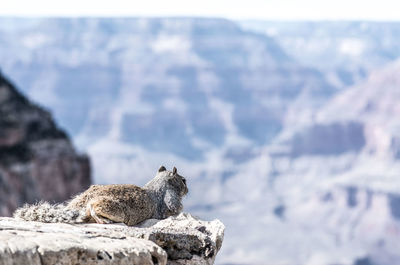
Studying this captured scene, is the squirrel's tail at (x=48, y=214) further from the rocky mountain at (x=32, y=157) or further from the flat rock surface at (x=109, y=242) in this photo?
the rocky mountain at (x=32, y=157)

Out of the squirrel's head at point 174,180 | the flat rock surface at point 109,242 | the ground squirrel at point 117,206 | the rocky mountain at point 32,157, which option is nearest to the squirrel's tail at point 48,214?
the ground squirrel at point 117,206

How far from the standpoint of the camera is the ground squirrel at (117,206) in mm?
10381

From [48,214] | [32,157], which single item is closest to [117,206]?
[48,214]

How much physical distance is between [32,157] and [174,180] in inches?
3647

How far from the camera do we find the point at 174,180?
1283 centimetres

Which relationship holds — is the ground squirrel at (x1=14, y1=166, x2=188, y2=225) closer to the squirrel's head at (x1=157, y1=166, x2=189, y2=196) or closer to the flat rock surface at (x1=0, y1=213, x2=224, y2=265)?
the squirrel's head at (x1=157, y1=166, x2=189, y2=196)

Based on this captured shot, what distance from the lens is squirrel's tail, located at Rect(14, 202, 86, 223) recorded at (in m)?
10.2

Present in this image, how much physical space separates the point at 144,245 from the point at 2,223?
1546 mm

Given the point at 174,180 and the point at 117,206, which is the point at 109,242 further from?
the point at 174,180

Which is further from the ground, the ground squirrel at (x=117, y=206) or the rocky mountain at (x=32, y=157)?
the rocky mountain at (x=32, y=157)

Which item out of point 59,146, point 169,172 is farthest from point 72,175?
point 169,172

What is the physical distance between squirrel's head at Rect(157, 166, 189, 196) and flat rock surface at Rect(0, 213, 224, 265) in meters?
1.30

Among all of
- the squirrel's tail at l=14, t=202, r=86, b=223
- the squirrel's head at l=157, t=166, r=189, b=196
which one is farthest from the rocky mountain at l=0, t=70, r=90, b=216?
the squirrel's tail at l=14, t=202, r=86, b=223

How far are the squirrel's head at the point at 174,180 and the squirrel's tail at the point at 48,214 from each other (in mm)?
2318
